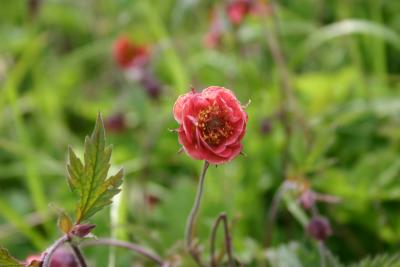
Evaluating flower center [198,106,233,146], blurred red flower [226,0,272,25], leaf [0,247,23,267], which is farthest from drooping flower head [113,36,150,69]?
leaf [0,247,23,267]

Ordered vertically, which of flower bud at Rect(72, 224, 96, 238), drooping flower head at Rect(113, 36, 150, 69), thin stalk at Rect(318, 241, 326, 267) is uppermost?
drooping flower head at Rect(113, 36, 150, 69)

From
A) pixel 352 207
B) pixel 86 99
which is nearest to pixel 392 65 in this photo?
pixel 352 207

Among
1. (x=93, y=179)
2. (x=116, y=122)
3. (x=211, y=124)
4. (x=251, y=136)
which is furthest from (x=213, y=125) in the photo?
(x=116, y=122)

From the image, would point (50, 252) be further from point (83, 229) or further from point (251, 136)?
point (251, 136)

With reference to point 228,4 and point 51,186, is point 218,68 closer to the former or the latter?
point 228,4

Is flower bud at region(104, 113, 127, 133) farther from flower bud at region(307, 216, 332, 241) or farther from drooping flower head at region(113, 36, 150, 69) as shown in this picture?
flower bud at region(307, 216, 332, 241)

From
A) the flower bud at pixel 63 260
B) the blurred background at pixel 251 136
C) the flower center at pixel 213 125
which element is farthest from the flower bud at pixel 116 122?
the flower center at pixel 213 125
